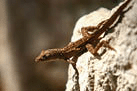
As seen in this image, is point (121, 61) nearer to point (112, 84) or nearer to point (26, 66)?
point (112, 84)

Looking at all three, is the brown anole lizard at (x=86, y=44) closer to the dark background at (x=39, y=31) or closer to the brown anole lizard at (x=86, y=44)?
the brown anole lizard at (x=86, y=44)

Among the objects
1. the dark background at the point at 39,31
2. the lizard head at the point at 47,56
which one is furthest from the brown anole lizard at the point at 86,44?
the dark background at the point at 39,31

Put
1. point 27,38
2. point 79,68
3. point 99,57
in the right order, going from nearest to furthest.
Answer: point 99,57 < point 79,68 < point 27,38

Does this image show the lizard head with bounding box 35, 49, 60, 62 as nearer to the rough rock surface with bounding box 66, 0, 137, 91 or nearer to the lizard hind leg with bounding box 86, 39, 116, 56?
the rough rock surface with bounding box 66, 0, 137, 91

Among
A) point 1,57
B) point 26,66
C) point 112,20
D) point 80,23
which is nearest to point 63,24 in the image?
point 80,23

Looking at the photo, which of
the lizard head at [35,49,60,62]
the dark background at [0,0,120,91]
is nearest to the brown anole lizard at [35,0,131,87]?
the lizard head at [35,49,60,62]

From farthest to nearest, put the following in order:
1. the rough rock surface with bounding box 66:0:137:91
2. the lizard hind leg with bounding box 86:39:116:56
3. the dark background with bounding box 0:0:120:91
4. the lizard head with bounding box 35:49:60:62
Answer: the dark background with bounding box 0:0:120:91
the lizard head with bounding box 35:49:60:62
the lizard hind leg with bounding box 86:39:116:56
the rough rock surface with bounding box 66:0:137:91
